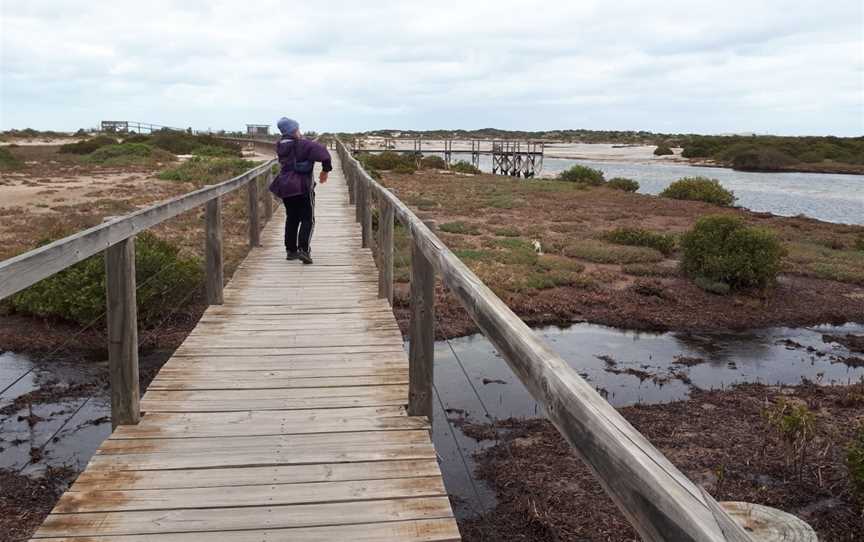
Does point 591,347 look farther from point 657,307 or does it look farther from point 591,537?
point 591,537

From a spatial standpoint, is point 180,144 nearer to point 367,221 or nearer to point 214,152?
point 214,152

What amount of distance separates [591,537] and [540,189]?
2788cm

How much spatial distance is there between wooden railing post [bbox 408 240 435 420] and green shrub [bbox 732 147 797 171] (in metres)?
68.4

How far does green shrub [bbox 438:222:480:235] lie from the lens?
18.2 m

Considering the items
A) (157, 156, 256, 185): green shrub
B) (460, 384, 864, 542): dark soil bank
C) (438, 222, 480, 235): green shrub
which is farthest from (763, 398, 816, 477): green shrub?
(157, 156, 256, 185): green shrub

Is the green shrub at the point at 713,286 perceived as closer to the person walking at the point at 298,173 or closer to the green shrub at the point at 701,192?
the person walking at the point at 298,173

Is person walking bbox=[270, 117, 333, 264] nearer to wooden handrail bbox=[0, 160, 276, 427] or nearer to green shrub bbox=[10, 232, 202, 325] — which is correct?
green shrub bbox=[10, 232, 202, 325]

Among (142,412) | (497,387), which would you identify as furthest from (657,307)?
(142,412)

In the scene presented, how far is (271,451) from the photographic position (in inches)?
141

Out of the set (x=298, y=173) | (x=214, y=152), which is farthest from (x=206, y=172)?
(x=298, y=173)

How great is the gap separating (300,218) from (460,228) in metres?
10.1

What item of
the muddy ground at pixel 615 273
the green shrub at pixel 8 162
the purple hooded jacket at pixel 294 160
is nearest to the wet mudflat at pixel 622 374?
the muddy ground at pixel 615 273

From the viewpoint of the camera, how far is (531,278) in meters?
12.8

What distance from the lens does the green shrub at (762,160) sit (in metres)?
65.4
